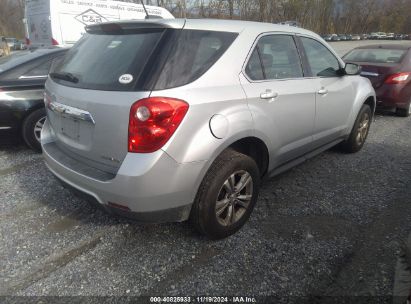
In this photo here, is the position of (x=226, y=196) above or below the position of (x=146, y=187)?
below

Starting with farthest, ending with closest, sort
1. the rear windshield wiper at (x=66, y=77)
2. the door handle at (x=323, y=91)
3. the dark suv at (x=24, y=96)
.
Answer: the dark suv at (x=24, y=96) < the door handle at (x=323, y=91) < the rear windshield wiper at (x=66, y=77)

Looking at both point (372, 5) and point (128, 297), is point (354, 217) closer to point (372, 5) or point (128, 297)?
point (128, 297)

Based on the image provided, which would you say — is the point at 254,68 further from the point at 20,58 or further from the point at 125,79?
the point at 20,58

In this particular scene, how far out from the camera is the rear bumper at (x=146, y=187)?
7.10ft

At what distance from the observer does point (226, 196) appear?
271cm

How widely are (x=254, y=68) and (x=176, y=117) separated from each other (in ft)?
3.16

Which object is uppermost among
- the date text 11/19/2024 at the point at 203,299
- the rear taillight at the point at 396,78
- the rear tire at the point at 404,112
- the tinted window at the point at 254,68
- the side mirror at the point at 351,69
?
the tinted window at the point at 254,68

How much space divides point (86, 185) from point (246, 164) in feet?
4.06

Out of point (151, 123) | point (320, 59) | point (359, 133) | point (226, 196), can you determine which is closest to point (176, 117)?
point (151, 123)

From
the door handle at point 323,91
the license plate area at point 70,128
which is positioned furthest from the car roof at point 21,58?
the door handle at point 323,91

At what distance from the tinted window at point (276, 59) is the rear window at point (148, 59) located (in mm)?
311

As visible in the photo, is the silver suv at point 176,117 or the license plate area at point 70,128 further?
the license plate area at point 70,128

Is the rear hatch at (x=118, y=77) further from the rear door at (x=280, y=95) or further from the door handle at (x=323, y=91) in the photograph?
the door handle at (x=323, y=91)

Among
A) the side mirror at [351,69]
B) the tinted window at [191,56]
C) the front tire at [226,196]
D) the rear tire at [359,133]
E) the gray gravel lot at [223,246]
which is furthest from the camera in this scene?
the rear tire at [359,133]
